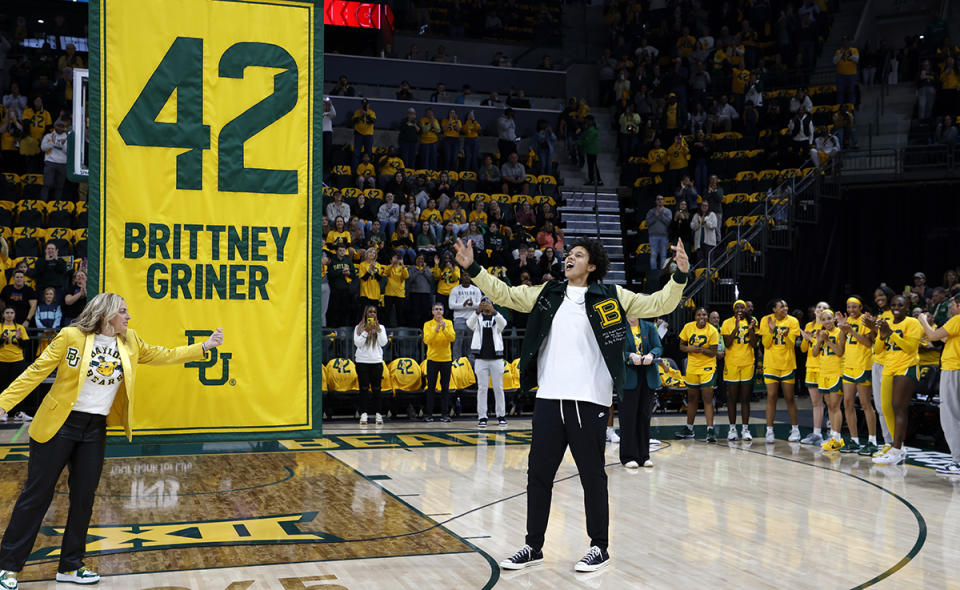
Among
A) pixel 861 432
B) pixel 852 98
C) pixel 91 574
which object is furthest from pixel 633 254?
pixel 91 574

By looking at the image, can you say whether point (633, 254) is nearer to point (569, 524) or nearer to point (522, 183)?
point (522, 183)

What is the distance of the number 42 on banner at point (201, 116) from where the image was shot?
7.25 meters

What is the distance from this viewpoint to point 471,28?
28.1 meters

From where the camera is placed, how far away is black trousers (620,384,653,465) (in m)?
10.6

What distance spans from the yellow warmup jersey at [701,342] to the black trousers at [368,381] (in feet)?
15.2

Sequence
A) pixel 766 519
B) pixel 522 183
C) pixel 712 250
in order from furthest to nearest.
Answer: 1. pixel 522 183
2. pixel 712 250
3. pixel 766 519

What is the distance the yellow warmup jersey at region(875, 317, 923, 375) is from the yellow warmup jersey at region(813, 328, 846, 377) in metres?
1.11

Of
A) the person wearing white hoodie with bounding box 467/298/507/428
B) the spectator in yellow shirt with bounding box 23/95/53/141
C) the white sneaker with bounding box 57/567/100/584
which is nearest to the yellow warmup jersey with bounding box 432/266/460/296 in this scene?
the person wearing white hoodie with bounding box 467/298/507/428

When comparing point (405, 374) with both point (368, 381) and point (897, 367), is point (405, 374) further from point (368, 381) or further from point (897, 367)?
point (897, 367)

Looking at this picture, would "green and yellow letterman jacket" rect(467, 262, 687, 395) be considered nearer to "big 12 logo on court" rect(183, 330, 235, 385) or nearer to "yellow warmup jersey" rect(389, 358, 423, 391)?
"big 12 logo on court" rect(183, 330, 235, 385)

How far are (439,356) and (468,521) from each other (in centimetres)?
726

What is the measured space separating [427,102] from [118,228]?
1857 cm

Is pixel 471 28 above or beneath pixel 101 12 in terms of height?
above

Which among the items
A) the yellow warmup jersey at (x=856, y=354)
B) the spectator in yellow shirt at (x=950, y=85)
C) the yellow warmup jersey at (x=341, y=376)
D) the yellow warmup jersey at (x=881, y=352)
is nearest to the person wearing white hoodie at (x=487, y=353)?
the yellow warmup jersey at (x=341, y=376)
